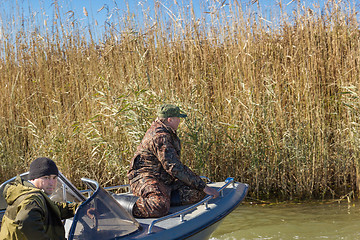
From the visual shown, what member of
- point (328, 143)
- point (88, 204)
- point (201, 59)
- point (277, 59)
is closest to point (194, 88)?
point (201, 59)

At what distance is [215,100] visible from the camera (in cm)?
610

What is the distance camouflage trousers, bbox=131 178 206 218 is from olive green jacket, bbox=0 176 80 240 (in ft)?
3.15

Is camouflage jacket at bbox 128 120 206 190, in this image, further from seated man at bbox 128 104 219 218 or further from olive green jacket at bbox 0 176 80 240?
olive green jacket at bbox 0 176 80 240

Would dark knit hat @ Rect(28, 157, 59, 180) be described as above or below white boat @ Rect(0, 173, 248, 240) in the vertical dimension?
above

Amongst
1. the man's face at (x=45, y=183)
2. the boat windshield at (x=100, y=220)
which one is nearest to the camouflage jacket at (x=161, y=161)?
the boat windshield at (x=100, y=220)

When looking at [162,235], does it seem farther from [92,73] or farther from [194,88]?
[92,73]

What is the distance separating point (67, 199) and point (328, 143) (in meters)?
3.75

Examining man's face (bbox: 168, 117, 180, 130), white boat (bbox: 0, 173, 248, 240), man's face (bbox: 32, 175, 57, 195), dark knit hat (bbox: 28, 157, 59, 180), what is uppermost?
man's face (bbox: 168, 117, 180, 130)

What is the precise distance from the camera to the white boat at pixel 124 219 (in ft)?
9.40

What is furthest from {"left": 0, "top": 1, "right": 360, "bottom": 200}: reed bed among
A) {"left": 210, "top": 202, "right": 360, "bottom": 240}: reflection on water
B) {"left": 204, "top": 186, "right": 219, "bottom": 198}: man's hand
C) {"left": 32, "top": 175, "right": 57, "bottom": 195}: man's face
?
{"left": 32, "top": 175, "right": 57, "bottom": 195}: man's face

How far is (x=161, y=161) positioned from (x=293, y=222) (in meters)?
2.15

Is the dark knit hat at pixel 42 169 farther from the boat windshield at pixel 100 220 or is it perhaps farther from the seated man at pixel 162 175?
the seated man at pixel 162 175

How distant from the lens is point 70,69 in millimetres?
6730

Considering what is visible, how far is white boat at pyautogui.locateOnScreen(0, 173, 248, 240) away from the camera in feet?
9.40
